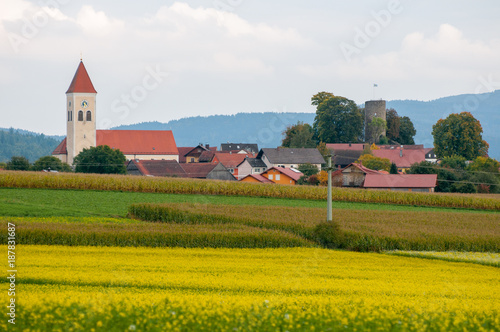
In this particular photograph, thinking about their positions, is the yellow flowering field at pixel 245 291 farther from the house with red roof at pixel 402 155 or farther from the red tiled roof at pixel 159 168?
the house with red roof at pixel 402 155

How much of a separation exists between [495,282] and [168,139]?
119 m

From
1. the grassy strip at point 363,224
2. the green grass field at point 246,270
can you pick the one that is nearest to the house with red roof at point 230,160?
the green grass field at point 246,270

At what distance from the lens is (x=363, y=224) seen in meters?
31.9

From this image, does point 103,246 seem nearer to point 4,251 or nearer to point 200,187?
point 4,251

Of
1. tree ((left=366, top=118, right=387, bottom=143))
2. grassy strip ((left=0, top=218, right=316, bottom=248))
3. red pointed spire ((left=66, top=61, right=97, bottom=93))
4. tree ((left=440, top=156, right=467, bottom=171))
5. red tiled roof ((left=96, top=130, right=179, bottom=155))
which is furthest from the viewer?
tree ((left=366, top=118, right=387, bottom=143))

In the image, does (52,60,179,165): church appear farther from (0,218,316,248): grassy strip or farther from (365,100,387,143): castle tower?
(0,218,316,248): grassy strip

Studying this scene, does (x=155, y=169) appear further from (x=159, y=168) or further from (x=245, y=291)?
(x=245, y=291)

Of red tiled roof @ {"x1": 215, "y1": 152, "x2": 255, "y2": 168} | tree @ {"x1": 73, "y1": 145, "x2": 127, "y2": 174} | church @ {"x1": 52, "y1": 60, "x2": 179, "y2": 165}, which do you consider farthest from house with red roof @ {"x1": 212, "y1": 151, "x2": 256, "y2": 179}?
tree @ {"x1": 73, "y1": 145, "x2": 127, "y2": 174}

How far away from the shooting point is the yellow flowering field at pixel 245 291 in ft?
34.0

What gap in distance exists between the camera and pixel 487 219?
38812 mm

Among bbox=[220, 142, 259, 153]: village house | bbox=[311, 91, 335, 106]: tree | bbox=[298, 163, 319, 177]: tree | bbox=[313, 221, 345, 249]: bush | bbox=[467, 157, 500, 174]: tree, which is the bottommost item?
bbox=[313, 221, 345, 249]: bush

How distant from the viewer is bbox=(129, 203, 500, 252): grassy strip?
2850cm

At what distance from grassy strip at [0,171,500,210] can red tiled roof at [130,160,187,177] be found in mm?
38446

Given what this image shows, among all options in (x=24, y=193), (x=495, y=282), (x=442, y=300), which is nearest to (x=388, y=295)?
(x=442, y=300)
